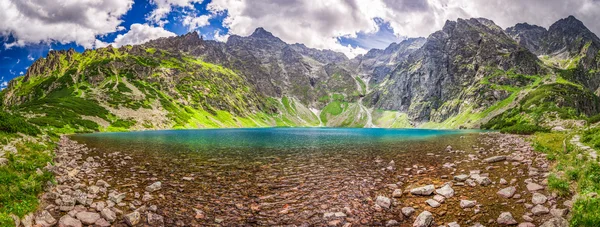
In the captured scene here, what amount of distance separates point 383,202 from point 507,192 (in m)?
7.28

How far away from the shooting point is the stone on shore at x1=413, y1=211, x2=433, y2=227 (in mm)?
12064

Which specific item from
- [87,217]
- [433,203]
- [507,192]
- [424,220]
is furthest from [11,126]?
[507,192]

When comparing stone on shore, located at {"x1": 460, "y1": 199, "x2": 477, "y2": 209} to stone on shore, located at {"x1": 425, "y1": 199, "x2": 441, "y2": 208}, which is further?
stone on shore, located at {"x1": 425, "y1": 199, "x2": 441, "y2": 208}

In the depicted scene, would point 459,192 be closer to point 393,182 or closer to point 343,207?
point 393,182

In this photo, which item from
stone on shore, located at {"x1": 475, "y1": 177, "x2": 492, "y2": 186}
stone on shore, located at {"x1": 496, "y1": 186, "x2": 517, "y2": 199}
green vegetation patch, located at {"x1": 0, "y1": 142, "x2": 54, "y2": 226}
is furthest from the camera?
stone on shore, located at {"x1": 475, "y1": 177, "x2": 492, "y2": 186}

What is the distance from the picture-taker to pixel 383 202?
15.2 m

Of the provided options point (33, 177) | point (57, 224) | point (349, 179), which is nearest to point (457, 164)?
point (349, 179)

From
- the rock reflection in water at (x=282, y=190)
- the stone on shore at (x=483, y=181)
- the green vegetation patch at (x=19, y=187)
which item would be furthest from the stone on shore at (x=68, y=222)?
the stone on shore at (x=483, y=181)

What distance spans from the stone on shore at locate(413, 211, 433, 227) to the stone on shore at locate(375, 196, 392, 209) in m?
2.35

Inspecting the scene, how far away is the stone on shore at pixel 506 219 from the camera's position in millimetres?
11773

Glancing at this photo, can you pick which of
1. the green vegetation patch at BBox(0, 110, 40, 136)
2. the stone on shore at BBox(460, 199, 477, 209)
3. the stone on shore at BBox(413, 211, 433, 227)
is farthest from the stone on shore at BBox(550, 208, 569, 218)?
the green vegetation patch at BBox(0, 110, 40, 136)

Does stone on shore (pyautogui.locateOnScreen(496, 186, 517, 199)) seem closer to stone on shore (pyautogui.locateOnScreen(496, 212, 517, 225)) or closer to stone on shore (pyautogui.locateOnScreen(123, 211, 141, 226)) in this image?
A: stone on shore (pyautogui.locateOnScreen(496, 212, 517, 225))

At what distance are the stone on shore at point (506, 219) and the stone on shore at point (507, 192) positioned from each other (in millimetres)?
3836

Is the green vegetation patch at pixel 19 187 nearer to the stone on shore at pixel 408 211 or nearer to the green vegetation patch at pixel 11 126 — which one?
the stone on shore at pixel 408 211
